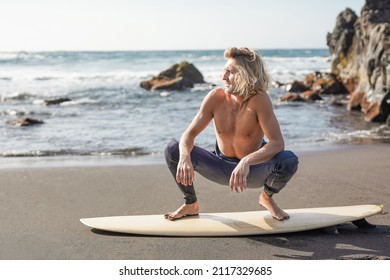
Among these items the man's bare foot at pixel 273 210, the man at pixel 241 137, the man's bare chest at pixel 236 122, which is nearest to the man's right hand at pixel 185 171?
the man at pixel 241 137

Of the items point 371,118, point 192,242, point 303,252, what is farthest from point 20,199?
point 371,118

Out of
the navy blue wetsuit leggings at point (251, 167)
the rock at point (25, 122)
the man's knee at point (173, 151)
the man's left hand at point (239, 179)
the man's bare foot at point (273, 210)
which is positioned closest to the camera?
the man's left hand at point (239, 179)

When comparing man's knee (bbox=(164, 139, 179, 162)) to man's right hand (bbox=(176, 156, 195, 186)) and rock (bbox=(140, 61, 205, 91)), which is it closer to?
man's right hand (bbox=(176, 156, 195, 186))

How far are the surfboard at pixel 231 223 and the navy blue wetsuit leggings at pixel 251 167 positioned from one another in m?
0.26

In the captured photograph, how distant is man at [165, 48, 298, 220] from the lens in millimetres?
3621

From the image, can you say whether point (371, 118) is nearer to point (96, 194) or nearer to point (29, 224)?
point (96, 194)

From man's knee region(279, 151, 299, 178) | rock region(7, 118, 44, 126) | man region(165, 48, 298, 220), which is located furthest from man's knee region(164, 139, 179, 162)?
rock region(7, 118, 44, 126)

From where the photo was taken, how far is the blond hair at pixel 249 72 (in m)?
3.63

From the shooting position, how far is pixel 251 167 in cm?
373

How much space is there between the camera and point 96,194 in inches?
205

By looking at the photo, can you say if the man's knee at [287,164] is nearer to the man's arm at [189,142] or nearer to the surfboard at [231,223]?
the surfboard at [231,223]

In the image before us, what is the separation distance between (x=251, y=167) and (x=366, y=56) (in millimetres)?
12645

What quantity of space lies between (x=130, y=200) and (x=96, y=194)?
42cm

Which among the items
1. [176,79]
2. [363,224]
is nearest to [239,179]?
[363,224]
